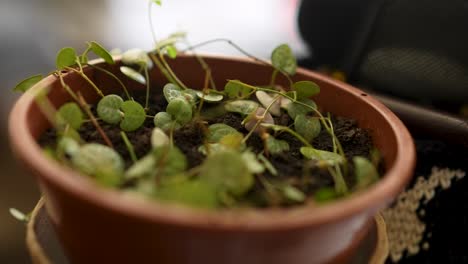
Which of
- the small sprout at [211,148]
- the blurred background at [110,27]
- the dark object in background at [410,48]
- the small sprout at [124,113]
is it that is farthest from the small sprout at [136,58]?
the blurred background at [110,27]

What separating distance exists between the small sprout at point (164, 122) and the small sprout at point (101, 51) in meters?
0.13

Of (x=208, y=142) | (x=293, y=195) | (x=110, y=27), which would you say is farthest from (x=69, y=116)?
(x=110, y=27)

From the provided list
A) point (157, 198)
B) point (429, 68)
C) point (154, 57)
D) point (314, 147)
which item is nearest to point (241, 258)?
point (157, 198)

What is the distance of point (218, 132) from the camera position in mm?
639

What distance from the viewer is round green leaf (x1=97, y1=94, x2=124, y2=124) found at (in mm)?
638

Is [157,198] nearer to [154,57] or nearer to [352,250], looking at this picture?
[352,250]

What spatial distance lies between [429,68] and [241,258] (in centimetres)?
67

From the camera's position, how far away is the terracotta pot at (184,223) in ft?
1.31

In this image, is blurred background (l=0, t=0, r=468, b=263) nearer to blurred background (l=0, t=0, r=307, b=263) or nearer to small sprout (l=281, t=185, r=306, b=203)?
blurred background (l=0, t=0, r=307, b=263)

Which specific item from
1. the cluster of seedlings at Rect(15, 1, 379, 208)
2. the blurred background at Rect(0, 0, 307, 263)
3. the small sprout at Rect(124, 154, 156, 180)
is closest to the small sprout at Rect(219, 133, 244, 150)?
the cluster of seedlings at Rect(15, 1, 379, 208)

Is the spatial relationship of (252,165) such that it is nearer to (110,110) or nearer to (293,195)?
(293,195)

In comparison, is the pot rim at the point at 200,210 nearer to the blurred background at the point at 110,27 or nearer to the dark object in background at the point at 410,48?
the dark object in background at the point at 410,48

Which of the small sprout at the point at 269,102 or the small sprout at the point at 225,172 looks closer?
the small sprout at the point at 225,172

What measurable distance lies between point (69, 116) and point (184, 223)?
262mm
